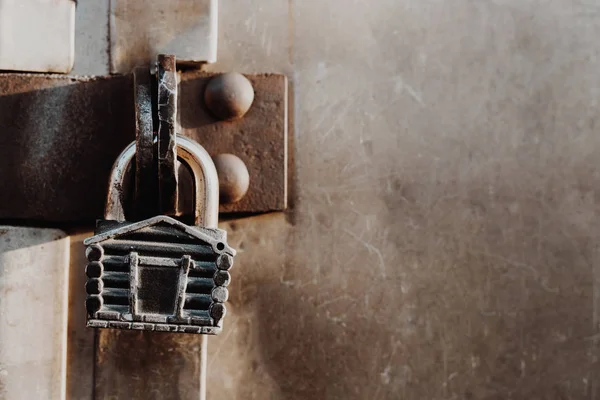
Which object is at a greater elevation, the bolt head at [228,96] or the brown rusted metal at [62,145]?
the bolt head at [228,96]

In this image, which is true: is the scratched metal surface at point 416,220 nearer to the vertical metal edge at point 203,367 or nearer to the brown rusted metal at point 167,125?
the vertical metal edge at point 203,367

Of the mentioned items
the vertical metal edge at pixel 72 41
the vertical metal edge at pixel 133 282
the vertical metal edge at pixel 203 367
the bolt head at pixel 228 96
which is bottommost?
the vertical metal edge at pixel 203 367

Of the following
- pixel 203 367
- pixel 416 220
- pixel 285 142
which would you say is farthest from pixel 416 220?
pixel 203 367

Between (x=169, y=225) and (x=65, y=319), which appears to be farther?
(x=65, y=319)

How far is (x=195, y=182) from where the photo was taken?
84 centimetres

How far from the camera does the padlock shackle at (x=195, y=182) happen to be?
2.69 ft

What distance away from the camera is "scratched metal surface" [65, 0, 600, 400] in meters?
0.93

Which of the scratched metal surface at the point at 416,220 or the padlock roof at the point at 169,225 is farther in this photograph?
the scratched metal surface at the point at 416,220

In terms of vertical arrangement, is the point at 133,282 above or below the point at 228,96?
below

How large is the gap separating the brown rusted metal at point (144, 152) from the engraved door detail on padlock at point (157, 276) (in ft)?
0.14

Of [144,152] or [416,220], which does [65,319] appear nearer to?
[144,152]

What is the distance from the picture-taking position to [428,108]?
3.10 feet

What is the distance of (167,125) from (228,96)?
0.14 meters

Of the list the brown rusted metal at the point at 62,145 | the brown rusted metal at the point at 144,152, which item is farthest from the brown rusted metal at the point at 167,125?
the brown rusted metal at the point at 62,145
